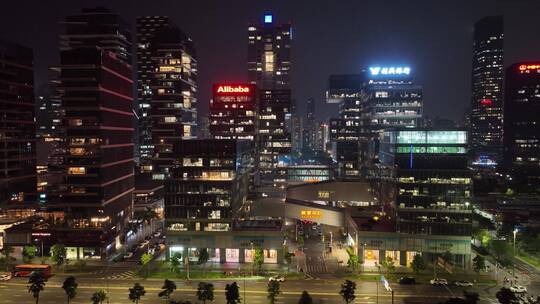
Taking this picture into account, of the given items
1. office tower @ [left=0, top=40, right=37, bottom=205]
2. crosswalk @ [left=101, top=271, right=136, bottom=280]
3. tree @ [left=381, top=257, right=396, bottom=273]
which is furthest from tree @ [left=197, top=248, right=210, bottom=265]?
office tower @ [left=0, top=40, right=37, bottom=205]

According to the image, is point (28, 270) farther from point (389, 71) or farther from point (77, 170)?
point (389, 71)

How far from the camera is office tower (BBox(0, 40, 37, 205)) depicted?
5487 inches

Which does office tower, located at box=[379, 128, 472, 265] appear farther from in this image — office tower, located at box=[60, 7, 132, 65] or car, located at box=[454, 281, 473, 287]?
Result: office tower, located at box=[60, 7, 132, 65]

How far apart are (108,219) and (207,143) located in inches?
1286

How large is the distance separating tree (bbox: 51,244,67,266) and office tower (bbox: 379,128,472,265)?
250 feet

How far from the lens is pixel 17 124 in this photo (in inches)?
5709

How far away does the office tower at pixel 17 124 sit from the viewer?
13938 cm

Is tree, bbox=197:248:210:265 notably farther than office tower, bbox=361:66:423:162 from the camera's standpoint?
No

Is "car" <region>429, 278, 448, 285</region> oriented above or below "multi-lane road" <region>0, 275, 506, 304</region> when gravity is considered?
above

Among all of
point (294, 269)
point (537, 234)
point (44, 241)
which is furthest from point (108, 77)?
point (537, 234)

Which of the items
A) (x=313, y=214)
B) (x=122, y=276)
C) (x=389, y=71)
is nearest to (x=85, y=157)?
(x=122, y=276)

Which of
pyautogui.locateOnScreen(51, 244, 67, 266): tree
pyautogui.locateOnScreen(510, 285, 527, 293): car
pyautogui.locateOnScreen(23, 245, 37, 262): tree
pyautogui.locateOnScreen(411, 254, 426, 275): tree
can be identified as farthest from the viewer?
pyautogui.locateOnScreen(23, 245, 37, 262): tree

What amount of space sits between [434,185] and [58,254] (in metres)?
85.9

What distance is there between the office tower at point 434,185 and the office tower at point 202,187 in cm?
3987
